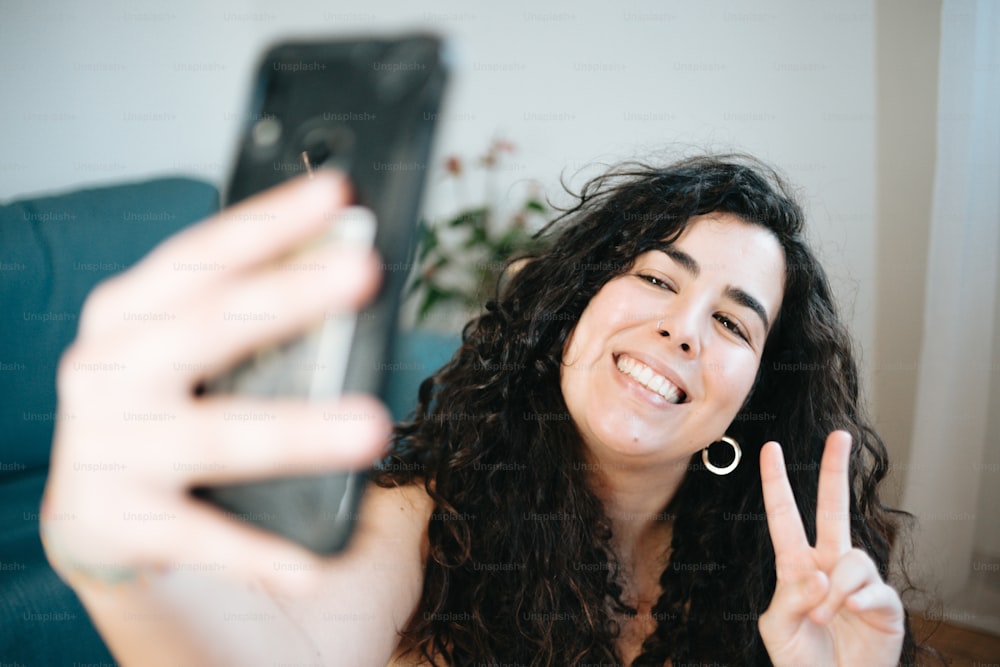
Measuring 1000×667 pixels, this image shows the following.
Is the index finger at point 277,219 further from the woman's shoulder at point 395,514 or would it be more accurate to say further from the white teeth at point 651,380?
the white teeth at point 651,380

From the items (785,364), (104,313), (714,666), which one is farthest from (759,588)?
(104,313)

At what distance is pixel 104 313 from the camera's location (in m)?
1.26

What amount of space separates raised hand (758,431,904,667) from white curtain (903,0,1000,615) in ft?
4.37

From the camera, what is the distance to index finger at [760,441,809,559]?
2.75 feet

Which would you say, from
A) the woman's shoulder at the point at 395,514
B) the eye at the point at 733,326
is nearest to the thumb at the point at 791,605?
the eye at the point at 733,326

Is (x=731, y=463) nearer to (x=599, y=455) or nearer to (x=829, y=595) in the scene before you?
(x=599, y=455)

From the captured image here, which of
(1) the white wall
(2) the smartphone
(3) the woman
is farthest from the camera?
(1) the white wall

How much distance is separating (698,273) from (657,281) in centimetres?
6

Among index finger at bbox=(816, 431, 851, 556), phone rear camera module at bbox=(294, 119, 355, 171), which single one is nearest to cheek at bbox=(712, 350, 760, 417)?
index finger at bbox=(816, 431, 851, 556)


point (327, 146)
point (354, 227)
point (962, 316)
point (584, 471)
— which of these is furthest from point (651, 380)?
point (962, 316)

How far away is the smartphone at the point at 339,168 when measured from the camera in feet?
3.88

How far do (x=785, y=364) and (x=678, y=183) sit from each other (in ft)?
1.14

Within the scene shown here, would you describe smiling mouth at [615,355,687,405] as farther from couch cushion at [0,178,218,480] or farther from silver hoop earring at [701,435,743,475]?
couch cushion at [0,178,218,480]

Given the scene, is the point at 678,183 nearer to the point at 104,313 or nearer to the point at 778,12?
the point at 104,313
